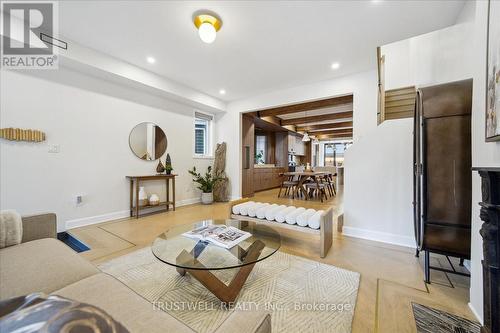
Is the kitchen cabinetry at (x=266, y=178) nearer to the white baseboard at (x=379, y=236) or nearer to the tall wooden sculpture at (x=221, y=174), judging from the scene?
the tall wooden sculpture at (x=221, y=174)

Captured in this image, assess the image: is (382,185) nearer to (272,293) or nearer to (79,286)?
(272,293)

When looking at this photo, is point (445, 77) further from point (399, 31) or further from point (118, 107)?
point (118, 107)

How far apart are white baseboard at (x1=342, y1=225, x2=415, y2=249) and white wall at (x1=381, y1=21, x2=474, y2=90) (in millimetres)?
1906

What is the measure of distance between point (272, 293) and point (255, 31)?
9.81ft

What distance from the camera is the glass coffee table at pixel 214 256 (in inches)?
53.7

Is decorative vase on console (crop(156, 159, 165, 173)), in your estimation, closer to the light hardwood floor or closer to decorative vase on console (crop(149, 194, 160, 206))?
decorative vase on console (crop(149, 194, 160, 206))

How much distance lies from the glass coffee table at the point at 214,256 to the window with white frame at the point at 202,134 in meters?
3.77

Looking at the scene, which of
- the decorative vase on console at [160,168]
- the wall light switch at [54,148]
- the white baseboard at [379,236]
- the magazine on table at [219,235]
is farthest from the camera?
the decorative vase on console at [160,168]

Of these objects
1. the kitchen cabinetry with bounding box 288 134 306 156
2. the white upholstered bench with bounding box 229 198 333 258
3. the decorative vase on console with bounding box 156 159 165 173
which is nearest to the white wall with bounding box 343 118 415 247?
the white upholstered bench with bounding box 229 198 333 258

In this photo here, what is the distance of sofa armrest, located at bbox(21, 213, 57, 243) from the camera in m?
1.47

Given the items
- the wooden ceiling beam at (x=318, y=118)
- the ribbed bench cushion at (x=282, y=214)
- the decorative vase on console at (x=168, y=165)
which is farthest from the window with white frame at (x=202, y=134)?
the wooden ceiling beam at (x=318, y=118)

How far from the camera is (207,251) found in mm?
1541

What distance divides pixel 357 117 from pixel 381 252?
246cm

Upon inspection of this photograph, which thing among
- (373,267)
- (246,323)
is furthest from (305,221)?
(246,323)
